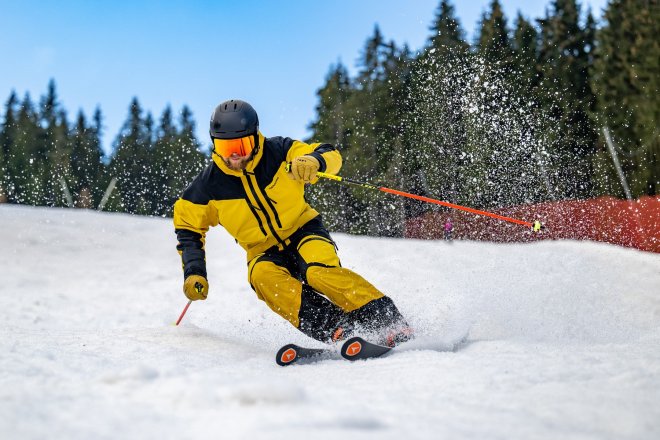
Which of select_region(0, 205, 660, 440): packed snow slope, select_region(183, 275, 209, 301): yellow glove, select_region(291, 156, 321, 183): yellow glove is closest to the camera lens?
select_region(0, 205, 660, 440): packed snow slope

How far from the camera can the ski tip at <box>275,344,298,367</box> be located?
120 inches

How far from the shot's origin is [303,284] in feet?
12.3

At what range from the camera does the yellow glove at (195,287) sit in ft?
12.2

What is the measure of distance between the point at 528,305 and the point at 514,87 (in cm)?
2330

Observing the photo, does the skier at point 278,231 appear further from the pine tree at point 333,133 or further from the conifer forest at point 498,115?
the pine tree at point 333,133

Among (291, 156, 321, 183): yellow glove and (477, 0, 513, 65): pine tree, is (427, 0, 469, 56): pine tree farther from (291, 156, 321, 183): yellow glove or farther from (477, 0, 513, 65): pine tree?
(291, 156, 321, 183): yellow glove

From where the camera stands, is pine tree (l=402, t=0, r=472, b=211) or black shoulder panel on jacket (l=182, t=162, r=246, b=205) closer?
black shoulder panel on jacket (l=182, t=162, r=246, b=205)

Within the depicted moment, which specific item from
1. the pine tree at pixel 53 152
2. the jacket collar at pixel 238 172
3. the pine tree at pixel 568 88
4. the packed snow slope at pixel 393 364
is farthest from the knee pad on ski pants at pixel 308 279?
the pine tree at pixel 53 152

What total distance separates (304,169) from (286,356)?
115cm

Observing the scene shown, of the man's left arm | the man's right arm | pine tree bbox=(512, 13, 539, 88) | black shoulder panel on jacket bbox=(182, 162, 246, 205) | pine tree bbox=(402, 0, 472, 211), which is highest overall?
pine tree bbox=(512, 13, 539, 88)

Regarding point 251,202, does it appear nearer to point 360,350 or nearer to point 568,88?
point 360,350

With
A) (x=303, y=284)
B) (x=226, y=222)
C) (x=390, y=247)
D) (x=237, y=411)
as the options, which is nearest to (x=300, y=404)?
(x=237, y=411)

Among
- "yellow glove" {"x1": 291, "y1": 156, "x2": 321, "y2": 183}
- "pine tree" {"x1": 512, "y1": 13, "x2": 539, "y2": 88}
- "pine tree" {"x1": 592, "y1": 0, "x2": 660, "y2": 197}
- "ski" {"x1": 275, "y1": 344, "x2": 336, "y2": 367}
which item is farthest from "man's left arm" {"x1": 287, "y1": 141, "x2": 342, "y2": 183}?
"pine tree" {"x1": 512, "y1": 13, "x2": 539, "y2": 88}

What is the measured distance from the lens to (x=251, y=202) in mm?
3773
